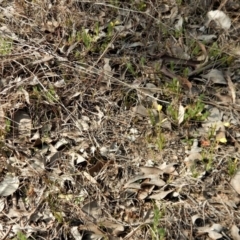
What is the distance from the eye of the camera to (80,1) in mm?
A: 3012

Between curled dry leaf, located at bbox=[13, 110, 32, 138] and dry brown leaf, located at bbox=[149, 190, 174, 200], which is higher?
curled dry leaf, located at bbox=[13, 110, 32, 138]

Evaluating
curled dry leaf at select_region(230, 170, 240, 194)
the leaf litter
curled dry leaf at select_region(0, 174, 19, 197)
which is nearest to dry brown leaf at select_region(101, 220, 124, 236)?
the leaf litter

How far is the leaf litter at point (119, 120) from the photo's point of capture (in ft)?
6.75

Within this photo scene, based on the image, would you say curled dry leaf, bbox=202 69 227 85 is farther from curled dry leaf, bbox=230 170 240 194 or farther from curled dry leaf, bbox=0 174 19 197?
curled dry leaf, bbox=0 174 19 197

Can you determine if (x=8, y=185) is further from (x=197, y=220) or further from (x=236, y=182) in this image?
(x=236, y=182)

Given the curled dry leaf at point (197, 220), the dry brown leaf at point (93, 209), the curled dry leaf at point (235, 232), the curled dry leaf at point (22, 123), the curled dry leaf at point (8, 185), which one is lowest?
the curled dry leaf at point (235, 232)

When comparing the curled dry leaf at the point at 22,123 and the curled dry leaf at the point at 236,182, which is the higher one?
the curled dry leaf at the point at 22,123

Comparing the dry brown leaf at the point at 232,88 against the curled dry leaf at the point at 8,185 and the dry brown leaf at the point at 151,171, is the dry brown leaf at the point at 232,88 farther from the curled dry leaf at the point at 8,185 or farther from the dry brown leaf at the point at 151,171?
the curled dry leaf at the point at 8,185

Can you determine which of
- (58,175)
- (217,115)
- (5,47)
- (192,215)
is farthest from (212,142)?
(5,47)

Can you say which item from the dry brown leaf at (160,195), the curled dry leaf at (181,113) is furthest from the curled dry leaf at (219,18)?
the dry brown leaf at (160,195)

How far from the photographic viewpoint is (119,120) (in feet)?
8.02

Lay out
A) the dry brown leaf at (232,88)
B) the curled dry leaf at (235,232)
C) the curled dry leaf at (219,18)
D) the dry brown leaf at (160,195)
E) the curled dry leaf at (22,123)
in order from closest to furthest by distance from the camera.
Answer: the curled dry leaf at (235,232), the dry brown leaf at (160,195), the curled dry leaf at (22,123), the dry brown leaf at (232,88), the curled dry leaf at (219,18)

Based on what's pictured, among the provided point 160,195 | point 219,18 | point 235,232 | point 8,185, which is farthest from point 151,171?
point 219,18

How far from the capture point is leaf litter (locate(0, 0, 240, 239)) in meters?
2.06
